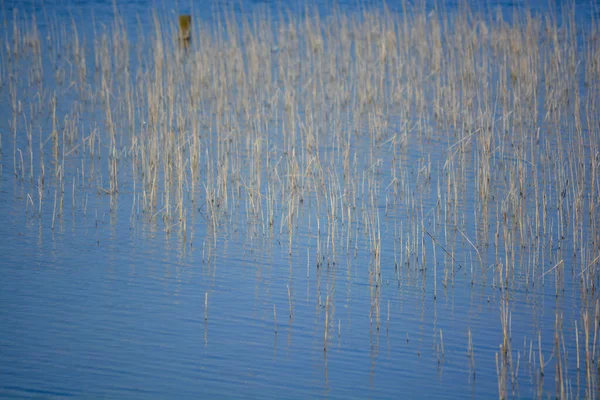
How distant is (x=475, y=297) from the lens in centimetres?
450

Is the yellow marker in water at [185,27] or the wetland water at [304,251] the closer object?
the wetland water at [304,251]

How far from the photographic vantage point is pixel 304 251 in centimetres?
517

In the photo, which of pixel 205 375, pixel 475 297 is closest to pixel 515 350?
pixel 475 297

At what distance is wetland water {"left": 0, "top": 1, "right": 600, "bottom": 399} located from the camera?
364cm

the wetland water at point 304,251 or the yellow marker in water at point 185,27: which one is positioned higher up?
the yellow marker in water at point 185,27

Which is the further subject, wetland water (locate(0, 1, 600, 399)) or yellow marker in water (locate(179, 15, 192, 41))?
yellow marker in water (locate(179, 15, 192, 41))

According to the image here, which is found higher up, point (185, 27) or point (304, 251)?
point (185, 27)

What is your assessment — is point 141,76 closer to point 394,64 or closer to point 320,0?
point 394,64

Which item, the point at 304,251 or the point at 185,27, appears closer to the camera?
the point at 304,251

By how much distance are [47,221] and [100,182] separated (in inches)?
37.1

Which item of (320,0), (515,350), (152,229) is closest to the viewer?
(515,350)

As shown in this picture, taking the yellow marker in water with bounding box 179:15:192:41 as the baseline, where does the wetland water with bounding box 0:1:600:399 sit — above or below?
below

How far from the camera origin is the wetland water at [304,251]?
3639 millimetres

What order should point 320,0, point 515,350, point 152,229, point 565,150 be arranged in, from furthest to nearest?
point 320,0 → point 565,150 → point 152,229 → point 515,350
